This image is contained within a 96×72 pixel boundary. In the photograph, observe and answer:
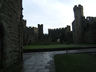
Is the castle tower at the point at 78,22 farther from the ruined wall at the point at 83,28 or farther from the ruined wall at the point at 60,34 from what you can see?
the ruined wall at the point at 60,34

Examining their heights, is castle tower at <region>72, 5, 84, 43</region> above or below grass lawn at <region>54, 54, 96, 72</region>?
above

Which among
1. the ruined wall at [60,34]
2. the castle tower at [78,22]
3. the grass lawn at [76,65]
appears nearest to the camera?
the grass lawn at [76,65]

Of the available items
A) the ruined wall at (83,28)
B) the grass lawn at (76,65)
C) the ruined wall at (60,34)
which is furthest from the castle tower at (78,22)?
the grass lawn at (76,65)

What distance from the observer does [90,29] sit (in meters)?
36.3

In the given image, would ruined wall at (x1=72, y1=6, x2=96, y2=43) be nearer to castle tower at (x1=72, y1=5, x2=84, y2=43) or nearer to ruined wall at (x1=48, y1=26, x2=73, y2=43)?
castle tower at (x1=72, y1=5, x2=84, y2=43)

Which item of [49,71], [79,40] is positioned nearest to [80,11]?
[79,40]

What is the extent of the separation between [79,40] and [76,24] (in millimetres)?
5677

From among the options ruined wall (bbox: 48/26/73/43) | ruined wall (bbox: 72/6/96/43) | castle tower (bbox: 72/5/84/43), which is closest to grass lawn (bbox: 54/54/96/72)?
ruined wall (bbox: 72/6/96/43)

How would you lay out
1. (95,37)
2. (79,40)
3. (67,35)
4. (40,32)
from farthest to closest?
(40,32) < (67,35) < (79,40) < (95,37)

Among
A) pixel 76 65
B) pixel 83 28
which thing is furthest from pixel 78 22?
pixel 76 65

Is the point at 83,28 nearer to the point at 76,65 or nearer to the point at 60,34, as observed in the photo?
the point at 60,34

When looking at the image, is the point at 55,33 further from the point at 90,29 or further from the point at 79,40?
the point at 90,29

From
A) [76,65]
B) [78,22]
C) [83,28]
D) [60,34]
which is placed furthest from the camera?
[60,34]

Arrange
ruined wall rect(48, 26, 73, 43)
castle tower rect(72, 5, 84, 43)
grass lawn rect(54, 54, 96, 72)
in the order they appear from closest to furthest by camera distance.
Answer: grass lawn rect(54, 54, 96, 72) < castle tower rect(72, 5, 84, 43) < ruined wall rect(48, 26, 73, 43)
